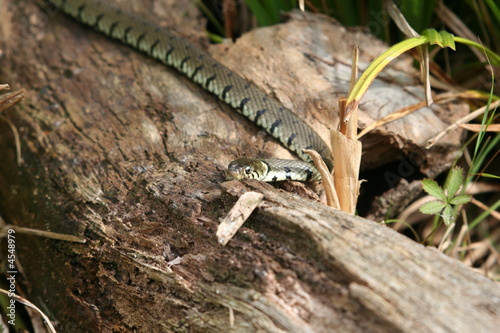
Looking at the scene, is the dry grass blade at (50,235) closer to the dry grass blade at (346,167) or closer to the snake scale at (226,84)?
the snake scale at (226,84)

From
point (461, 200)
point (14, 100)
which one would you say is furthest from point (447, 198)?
point (14, 100)

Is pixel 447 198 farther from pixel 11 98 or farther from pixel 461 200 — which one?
pixel 11 98

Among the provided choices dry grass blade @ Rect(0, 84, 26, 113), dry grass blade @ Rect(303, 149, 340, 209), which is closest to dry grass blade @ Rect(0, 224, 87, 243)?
dry grass blade @ Rect(0, 84, 26, 113)

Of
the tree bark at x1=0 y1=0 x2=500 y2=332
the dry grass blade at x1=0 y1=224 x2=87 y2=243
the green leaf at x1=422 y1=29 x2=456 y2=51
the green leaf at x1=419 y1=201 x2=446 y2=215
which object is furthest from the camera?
the green leaf at x1=422 y1=29 x2=456 y2=51

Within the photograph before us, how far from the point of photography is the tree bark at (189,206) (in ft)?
7.21

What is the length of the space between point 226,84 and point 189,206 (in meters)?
1.78

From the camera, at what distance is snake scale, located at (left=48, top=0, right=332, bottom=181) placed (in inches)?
134

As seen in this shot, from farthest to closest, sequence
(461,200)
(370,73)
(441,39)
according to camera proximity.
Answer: (441,39) → (370,73) → (461,200)

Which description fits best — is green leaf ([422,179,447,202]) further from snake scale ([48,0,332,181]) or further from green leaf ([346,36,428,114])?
snake scale ([48,0,332,181])

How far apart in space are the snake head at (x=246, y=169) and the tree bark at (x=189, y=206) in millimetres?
149

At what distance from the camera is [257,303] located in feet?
7.48

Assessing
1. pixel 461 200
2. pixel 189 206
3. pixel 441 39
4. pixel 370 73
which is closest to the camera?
pixel 189 206

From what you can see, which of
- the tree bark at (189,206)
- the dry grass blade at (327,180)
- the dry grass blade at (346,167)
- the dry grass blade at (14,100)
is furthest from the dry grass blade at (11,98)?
the dry grass blade at (346,167)

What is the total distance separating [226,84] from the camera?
430cm
